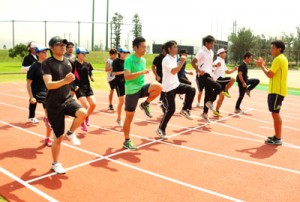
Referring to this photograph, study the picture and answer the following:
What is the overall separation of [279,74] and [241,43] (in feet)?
185

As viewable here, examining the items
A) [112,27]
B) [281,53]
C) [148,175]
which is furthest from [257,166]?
[112,27]

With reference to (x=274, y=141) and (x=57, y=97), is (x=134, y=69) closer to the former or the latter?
(x=57, y=97)

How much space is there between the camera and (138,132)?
24.3 feet

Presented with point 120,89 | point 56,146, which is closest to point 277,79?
point 120,89

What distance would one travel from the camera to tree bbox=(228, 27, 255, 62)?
5953cm

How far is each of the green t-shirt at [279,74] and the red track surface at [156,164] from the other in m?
1.22

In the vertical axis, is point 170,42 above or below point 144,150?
above

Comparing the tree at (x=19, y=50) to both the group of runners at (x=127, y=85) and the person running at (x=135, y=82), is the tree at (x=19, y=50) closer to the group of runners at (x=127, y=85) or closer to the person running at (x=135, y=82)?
the group of runners at (x=127, y=85)

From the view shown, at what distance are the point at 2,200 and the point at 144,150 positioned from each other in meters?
2.81

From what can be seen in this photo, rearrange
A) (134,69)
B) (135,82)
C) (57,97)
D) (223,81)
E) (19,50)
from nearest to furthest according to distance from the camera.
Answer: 1. (57,97)
2. (134,69)
3. (135,82)
4. (223,81)
5. (19,50)

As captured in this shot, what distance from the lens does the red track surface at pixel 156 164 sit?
158 inches

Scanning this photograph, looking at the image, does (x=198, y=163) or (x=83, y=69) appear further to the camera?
(x=83, y=69)

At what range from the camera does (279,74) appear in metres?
6.37

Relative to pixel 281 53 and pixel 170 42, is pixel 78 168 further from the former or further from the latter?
pixel 281 53
